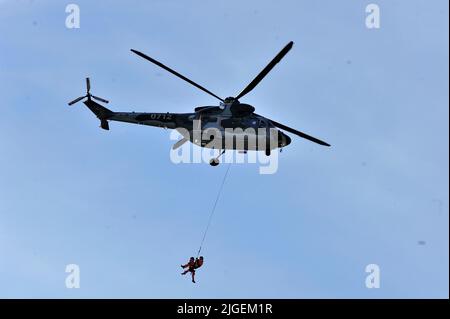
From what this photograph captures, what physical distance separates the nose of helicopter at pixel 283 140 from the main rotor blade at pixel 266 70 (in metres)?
3.99

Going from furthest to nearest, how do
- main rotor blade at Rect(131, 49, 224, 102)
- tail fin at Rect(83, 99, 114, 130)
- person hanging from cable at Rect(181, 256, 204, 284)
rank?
tail fin at Rect(83, 99, 114, 130)
main rotor blade at Rect(131, 49, 224, 102)
person hanging from cable at Rect(181, 256, 204, 284)

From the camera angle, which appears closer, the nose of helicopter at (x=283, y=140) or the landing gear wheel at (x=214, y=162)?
the nose of helicopter at (x=283, y=140)

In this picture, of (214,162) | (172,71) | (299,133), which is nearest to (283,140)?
(299,133)

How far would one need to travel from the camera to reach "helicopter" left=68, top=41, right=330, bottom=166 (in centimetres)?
4878

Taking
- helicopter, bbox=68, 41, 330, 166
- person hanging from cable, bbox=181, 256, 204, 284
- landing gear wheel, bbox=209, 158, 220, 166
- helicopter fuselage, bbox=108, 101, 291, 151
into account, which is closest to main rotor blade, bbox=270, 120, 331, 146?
helicopter, bbox=68, 41, 330, 166

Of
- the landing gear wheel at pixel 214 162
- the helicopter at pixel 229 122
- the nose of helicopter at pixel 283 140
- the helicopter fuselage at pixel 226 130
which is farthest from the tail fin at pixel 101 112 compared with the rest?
the nose of helicopter at pixel 283 140

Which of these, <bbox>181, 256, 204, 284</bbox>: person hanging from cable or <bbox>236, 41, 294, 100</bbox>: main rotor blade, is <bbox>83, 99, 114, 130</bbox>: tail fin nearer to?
<bbox>236, 41, 294, 100</bbox>: main rotor blade

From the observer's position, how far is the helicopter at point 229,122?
160 feet

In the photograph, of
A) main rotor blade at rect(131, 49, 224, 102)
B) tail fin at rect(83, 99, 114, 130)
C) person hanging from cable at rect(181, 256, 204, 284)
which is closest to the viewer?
person hanging from cable at rect(181, 256, 204, 284)

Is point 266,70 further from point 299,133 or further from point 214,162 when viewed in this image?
point 214,162

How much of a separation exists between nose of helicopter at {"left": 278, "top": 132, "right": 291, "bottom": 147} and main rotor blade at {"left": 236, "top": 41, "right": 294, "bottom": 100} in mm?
3994

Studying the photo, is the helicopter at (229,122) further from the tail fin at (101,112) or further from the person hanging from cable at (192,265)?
the person hanging from cable at (192,265)
